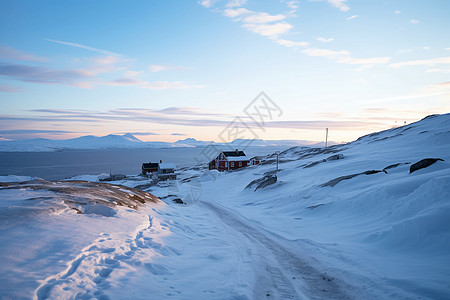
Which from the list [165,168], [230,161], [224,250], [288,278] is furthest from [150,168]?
[288,278]

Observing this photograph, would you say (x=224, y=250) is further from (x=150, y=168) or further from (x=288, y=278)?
(x=150, y=168)

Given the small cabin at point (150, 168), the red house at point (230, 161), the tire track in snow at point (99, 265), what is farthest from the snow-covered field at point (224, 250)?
the small cabin at point (150, 168)

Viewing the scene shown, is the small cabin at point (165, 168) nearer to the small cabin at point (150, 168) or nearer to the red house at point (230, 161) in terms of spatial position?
the small cabin at point (150, 168)

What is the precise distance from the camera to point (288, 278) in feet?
25.1

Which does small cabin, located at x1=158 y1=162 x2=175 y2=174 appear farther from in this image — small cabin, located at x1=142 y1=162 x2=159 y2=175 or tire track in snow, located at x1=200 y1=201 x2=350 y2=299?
tire track in snow, located at x1=200 y1=201 x2=350 y2=299

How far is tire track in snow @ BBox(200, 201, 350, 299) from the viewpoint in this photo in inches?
263

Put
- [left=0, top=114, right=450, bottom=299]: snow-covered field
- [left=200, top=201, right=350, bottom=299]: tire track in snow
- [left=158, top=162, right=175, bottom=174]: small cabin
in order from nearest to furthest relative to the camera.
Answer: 1. [left=0, top=114, right=450, bottom=299]: snow-covered field
2. [left=200, top=201, right=350, bottom=299]: tire track in snow
3. [left=158, top=162, right=175, bottom=174]: small cabin

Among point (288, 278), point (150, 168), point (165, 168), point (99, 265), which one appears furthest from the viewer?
point (150, 168)

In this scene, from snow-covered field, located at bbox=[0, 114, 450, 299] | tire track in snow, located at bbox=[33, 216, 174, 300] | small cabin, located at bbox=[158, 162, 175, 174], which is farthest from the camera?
small cabin, located at bbox=[158, 162, 175, 174]

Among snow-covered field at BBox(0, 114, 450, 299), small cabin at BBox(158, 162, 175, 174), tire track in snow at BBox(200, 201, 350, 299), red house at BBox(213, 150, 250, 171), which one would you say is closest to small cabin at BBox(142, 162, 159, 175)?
small cabin at BBox(158, 162, 175, 174)

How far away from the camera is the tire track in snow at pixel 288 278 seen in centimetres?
669

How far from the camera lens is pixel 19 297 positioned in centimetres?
463

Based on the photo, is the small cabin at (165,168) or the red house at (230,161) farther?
the small cabin at (165,168)

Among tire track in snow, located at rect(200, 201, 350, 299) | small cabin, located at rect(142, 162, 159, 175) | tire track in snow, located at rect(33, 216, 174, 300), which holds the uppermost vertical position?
tire track in snow, located at rect(33, 216, 174, 300)
